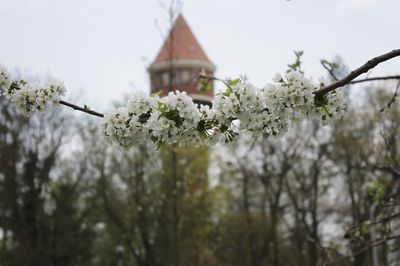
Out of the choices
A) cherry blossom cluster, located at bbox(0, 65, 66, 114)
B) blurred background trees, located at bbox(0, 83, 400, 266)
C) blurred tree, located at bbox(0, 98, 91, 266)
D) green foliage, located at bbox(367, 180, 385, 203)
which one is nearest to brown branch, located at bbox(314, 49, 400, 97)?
cherry blossom cluster, located at bbox(0, 65, 66, 114)

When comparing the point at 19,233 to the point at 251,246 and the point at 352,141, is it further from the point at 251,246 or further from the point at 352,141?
the point at 352,141

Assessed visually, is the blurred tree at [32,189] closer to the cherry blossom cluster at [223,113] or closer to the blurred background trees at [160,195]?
the blurred background trees at [160,195]

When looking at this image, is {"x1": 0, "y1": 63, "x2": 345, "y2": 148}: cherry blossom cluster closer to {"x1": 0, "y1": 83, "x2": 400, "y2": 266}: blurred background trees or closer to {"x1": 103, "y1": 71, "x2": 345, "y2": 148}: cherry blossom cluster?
{"x1": 103, "y1": 71, "x2": 345, "y2": 148}: cherry blossom cluster

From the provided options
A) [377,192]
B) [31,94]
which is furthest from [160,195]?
[31,94]

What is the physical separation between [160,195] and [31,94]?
18.1 metres

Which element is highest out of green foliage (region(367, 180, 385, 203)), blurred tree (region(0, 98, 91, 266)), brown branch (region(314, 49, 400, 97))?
blurred tree (region(0, 98, 91, 266))

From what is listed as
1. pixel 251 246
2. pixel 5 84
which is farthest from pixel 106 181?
pixel 5 84

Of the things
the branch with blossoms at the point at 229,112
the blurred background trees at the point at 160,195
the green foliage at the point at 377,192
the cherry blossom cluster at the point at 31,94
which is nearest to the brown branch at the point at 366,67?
the branch with blossoms at the point at 229,112

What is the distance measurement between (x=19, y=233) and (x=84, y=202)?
454cm

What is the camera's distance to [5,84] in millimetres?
3424

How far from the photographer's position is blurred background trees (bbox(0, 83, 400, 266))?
20.8 meters

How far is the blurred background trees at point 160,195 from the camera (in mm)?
20844

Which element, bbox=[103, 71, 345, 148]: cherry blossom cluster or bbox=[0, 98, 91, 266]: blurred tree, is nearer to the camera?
bbox=[103, 71, 345, 148]: cherry blossom cluster

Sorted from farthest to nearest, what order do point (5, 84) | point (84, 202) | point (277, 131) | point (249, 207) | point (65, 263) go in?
point (249, 207) < point (84, 202) < point (65, 263) < point (5, 84) < point (277, 131)
